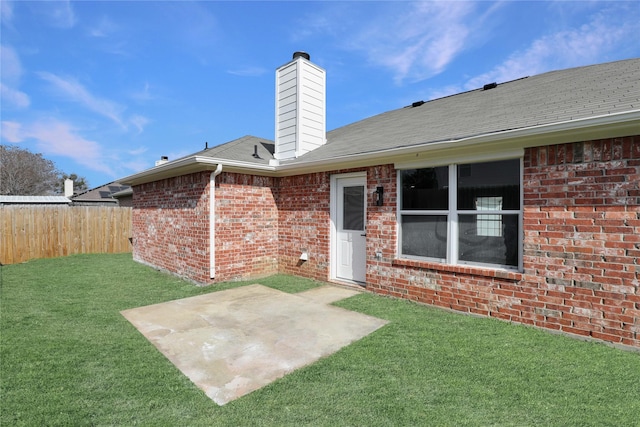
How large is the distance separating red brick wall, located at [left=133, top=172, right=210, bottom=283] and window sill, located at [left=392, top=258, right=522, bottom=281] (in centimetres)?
413

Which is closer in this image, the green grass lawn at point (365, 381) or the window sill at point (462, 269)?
the green grass lawn at point (365, 381)

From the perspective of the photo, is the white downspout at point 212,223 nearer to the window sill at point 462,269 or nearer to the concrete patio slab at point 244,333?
the concrete patio slab at point 244,333

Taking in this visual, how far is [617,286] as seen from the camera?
360 centimetres

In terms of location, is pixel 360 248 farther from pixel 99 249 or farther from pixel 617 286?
pixel 99 249

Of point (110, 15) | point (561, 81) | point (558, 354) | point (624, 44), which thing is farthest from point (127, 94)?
point (624, 44)

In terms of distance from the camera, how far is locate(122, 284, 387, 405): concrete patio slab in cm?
302

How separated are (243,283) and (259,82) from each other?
6839 millimetres

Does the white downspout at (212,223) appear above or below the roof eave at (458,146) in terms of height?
below

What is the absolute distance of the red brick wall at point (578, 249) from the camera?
11.6 feet

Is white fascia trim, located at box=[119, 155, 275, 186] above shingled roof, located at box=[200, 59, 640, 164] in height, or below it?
below

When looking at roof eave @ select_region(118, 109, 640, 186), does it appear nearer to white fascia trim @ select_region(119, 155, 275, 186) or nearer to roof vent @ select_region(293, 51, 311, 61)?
white fascia trim @ select_region(119, 155, 275, 186)

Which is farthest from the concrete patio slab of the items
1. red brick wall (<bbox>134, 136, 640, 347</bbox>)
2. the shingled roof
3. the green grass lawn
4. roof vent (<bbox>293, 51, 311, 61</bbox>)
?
roof vent (<bbox>293, 51, 311, 61</bbox>)

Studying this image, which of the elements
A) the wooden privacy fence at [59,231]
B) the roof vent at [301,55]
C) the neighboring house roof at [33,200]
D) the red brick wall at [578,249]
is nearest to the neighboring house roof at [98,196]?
the neighboring house roof at [33,200]

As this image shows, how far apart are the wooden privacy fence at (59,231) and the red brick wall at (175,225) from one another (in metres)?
3.03
